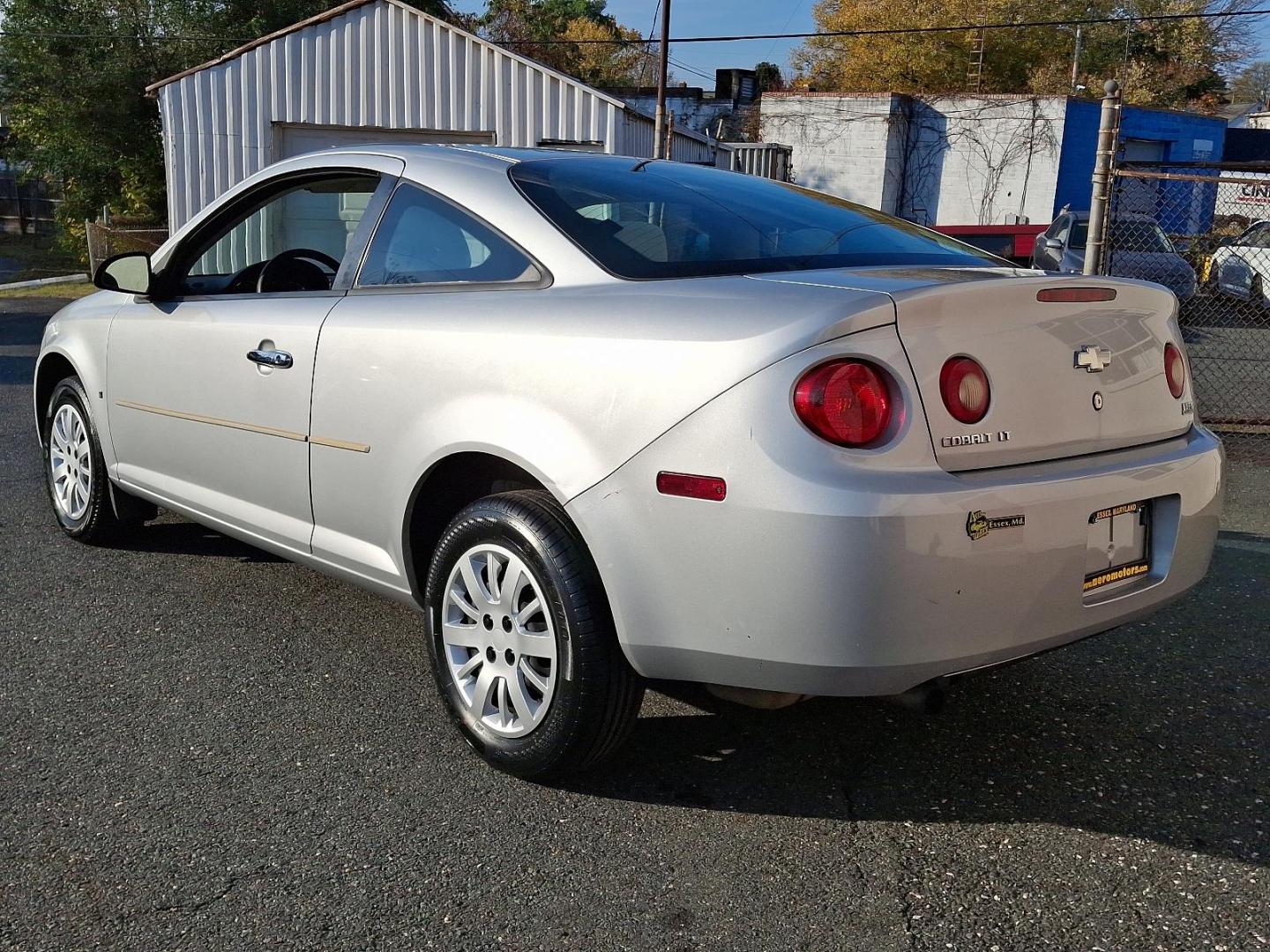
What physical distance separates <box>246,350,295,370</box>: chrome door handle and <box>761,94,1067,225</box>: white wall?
3114 cm

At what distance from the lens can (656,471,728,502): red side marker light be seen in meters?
2.55

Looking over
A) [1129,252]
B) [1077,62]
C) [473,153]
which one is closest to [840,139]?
[1077,62]

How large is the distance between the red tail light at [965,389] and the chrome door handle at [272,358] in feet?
6.31

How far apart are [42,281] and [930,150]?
2289 centimetres

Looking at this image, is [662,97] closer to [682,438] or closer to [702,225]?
[702,225]

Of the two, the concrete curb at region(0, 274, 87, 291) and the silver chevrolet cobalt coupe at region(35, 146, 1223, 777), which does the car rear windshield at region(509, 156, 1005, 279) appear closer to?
the silver chevrolet cobalt coupe at region(35, 146, 1223, 777)

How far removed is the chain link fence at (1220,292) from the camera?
866 cm

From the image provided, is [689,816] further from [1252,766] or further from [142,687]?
[142,687]

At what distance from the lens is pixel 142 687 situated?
3.63 m

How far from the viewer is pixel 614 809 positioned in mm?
2949

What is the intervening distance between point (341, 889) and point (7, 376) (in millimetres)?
8916

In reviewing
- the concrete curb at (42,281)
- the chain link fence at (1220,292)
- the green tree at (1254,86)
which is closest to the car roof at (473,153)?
the chain link fence at (1220,292)

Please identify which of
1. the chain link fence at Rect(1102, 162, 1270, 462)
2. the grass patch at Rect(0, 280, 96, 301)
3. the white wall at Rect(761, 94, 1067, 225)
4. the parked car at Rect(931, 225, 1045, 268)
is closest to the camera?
the chain link fence at Rect(1102, 162, 1270, 462)

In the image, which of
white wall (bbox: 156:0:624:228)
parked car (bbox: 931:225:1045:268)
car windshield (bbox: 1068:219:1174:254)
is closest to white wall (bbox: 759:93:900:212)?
parked car (bbox: 931:225:1045:268)
